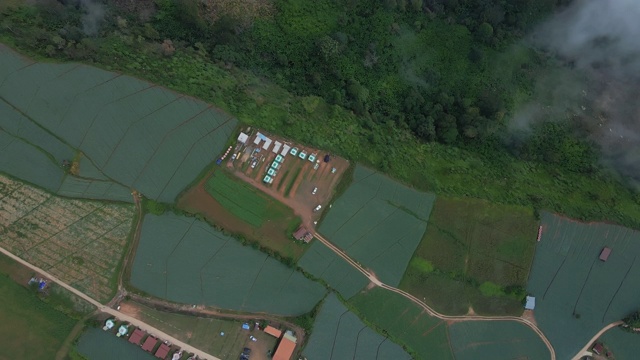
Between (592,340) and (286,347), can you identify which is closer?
(286,347)

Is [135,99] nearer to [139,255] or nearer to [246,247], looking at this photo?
[139,255]

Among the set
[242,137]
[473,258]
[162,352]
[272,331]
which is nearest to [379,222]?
[473,258]

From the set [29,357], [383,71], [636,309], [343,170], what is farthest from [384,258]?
[29,357]

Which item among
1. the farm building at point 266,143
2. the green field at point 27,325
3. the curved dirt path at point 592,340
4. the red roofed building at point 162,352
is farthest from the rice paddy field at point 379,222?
the green field at point 27,325

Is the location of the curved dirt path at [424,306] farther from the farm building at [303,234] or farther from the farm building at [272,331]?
the farm building at [272,331]

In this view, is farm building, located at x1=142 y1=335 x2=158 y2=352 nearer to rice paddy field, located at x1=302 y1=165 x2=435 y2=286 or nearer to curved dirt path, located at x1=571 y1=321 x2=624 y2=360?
rice paddy field, located at x1=302 y1=165 x2=435 y2=286

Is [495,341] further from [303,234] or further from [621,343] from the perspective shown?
[303,234]
